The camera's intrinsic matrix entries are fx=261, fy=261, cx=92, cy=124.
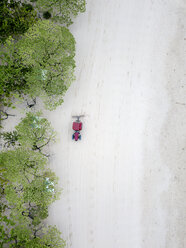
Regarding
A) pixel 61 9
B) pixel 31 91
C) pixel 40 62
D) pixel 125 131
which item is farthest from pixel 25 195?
pixel 61 9

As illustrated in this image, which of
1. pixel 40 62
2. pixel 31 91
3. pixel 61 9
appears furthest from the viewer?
pixel 61 9

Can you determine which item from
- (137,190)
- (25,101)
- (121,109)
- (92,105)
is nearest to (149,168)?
(137,190)

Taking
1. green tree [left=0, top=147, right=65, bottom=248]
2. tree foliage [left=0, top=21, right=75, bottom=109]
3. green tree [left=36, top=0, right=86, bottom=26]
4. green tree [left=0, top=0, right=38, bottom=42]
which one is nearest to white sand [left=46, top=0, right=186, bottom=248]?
green tree [left=36, top=0, right=86, bottom=26]

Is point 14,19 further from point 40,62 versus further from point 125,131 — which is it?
point 125,131

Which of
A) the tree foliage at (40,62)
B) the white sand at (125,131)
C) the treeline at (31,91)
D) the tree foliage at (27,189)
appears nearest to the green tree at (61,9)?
the treeline at (31,91)

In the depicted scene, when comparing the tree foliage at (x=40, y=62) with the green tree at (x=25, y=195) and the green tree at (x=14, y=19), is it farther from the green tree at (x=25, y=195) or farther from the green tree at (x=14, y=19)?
the green tree at (x=25, y=195)

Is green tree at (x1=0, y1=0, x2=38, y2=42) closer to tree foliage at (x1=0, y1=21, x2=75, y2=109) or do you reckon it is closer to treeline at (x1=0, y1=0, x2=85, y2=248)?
treeline at (x1=0, y1=0, x2=85, y2=248)

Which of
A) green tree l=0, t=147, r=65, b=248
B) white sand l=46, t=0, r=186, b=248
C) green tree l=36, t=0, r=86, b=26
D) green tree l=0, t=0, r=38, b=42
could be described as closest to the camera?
green tree l=0, t=147, r=65, b=248

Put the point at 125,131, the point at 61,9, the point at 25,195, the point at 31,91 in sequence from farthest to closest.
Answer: the point at 125,131 → the point at 61,9 → the point at 31,91 → the point at 25,195

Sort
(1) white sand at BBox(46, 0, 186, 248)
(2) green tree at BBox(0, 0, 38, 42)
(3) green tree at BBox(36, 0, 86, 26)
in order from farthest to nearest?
(1) white sand at BBox(46, 0, 186, 248) → (3) green tree at BBox(36, 0, 86, 26) → (2) green tree at BBox(0, 0, 38, 42)
